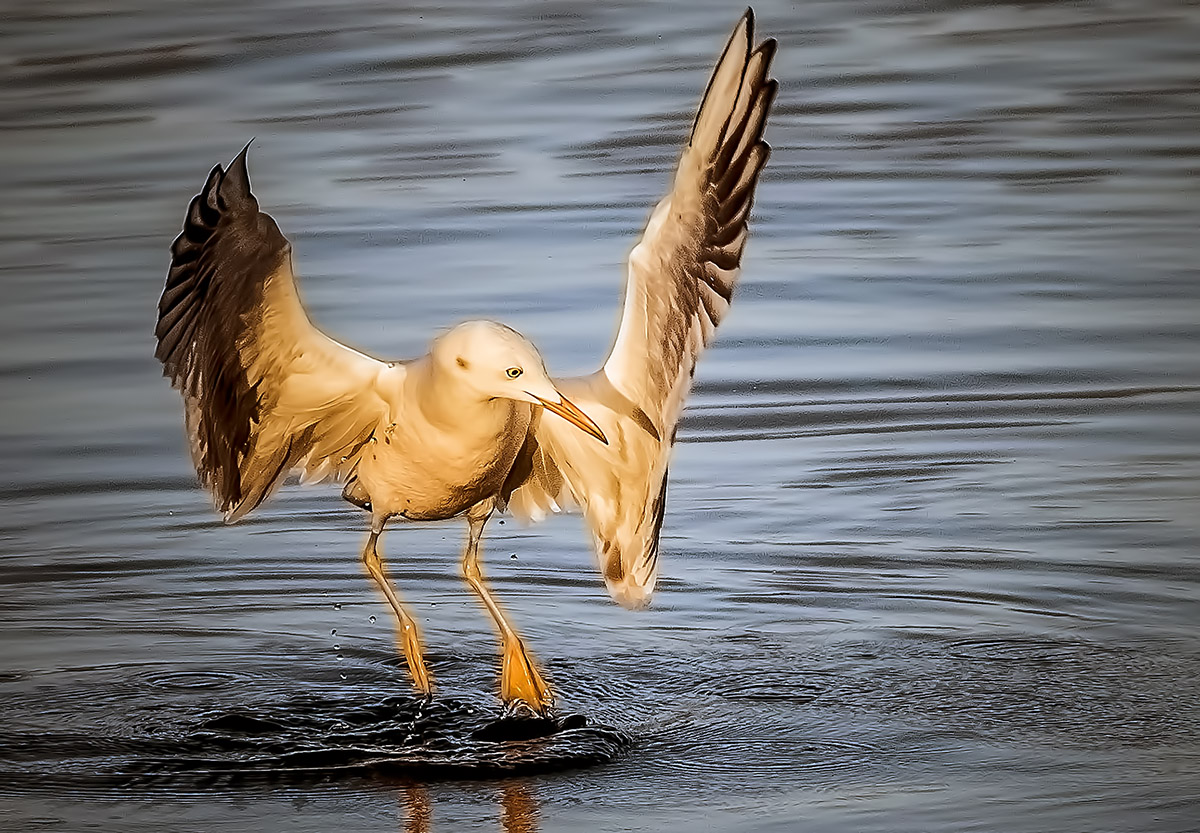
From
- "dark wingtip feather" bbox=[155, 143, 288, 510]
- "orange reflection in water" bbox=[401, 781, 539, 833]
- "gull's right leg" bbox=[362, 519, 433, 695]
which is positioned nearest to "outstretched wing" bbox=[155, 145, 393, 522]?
"dark wingtip feather" bbox=[155, 143, 288, 510]

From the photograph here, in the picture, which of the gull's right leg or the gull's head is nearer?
the gull's head

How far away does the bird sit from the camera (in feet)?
21.6

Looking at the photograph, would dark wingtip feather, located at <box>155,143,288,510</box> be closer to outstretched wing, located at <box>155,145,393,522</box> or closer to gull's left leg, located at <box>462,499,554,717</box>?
outstretched wing, located at <box>155,145,393,522</box>

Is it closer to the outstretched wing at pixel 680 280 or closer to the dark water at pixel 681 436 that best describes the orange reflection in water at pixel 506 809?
the dark water at pixel 681 436

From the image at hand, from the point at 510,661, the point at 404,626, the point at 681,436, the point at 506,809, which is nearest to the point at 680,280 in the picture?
the point at 510,661

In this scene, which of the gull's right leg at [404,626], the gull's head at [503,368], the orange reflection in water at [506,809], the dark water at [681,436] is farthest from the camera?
the gull's right leg at [404,626]

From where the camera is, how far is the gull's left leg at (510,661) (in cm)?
682

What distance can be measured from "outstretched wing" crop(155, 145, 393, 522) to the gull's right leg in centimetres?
26

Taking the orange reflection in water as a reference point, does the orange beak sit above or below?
above

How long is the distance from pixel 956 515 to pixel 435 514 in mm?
2247

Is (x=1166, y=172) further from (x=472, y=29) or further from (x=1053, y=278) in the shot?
(x=472, y=29)

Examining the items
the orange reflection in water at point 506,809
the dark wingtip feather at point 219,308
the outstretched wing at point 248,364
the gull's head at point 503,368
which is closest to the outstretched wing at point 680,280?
the gull's head at point 503,368

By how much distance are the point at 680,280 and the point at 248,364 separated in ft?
4.00

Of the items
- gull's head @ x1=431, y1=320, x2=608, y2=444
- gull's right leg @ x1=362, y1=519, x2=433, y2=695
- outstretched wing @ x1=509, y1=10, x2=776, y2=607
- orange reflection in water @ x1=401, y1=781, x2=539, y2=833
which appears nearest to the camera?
orange reflection in water @ x1=401, y1=781, x2=539, y2=833
